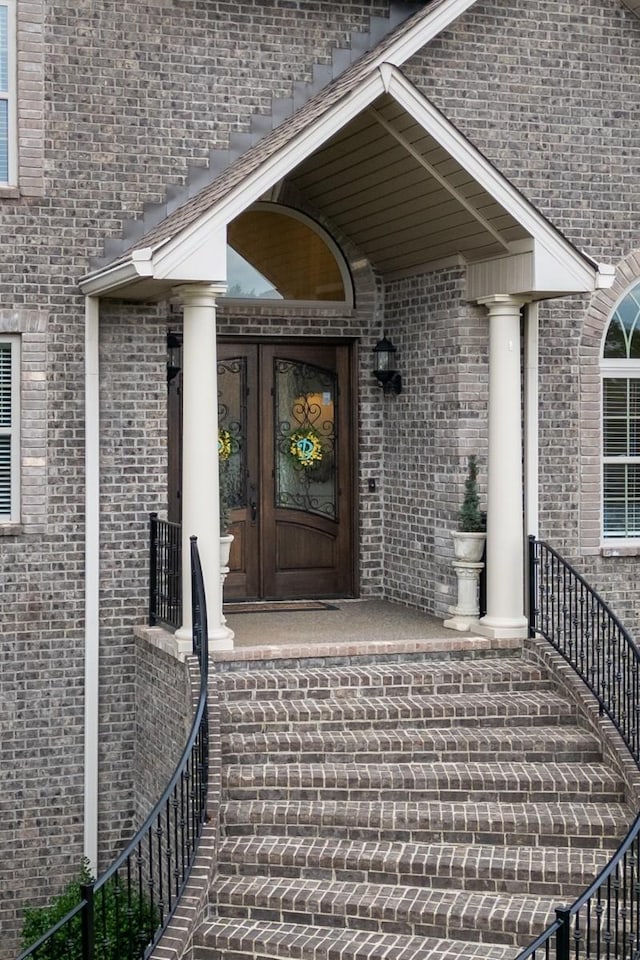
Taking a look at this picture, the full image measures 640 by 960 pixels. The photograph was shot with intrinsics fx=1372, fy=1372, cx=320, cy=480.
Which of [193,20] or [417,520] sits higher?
[193,20]

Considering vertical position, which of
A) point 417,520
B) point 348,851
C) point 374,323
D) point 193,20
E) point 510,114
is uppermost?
point 193,20

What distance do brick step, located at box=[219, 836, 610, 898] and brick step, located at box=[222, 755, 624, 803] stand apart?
0.36m

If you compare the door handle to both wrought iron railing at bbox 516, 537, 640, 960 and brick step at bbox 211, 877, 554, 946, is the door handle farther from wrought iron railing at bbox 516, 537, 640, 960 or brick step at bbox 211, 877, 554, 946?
brick step at bbox 211, 877, 554, 946

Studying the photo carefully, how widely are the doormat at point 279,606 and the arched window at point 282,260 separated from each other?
2.64 metres

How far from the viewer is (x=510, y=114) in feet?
36.3

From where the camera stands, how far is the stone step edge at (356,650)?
31.3 ft

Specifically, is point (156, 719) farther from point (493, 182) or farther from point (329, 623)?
point (493, 182)

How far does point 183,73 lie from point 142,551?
3768 mm

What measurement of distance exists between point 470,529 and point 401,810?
282 centimetres

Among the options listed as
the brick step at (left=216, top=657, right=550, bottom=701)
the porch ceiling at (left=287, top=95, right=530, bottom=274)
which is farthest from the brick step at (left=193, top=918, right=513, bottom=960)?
the porch ceiling at (left=287, top=95, right=530, bottom=274)

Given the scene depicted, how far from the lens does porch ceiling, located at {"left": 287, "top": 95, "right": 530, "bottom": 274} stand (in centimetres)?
984

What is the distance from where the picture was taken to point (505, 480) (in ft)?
33.6

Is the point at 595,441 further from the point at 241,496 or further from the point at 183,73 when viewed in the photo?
the point at 183,73

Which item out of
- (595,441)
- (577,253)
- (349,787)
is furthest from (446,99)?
(349,787)
